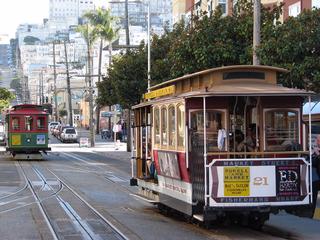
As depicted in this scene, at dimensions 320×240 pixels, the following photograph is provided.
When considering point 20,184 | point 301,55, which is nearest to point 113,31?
point 20,184

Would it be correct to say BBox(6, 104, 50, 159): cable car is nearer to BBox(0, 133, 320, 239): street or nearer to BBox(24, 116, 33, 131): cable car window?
BBox(24, 116, 33, 131): cable car window

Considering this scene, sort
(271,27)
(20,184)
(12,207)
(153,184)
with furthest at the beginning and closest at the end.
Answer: (20,184) → (271,27) → (12,207) → (153,184)

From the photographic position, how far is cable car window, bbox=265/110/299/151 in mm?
12498

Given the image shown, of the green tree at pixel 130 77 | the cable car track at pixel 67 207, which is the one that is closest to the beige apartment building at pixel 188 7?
the green tree at pixel 130 77

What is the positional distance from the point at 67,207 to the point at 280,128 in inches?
256

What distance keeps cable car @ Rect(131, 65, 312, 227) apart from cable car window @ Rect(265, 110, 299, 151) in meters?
0.02

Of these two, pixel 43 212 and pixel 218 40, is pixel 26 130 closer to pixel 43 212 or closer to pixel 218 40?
pixel 218 40

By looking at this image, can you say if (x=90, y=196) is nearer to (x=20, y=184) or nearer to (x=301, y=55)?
(x=20, y=184)

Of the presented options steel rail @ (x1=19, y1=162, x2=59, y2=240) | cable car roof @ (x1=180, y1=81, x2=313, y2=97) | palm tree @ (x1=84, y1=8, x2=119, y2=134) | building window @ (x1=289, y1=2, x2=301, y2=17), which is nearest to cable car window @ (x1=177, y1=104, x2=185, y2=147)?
cable car roof @ (x1=180, y1=81, x2=313, y2=97)

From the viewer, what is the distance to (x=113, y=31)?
232ft

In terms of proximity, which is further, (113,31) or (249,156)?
(113,31)

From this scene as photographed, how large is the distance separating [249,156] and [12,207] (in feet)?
23.6

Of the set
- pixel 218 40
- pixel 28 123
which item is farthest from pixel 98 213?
pixel 28 123

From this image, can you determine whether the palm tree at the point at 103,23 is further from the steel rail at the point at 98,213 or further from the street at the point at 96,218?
the steel rail at the point at 98,213
